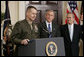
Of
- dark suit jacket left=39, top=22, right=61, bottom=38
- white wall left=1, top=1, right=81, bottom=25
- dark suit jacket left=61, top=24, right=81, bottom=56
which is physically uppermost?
white wall left=1, top=1, right=81, bottom=25

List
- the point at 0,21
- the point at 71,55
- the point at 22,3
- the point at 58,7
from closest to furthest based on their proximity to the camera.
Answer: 1. the point at 71,55
2. the point at 0,21
3. the point at 22,3
4. the point at 58,7

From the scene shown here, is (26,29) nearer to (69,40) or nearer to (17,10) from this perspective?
(69,40)

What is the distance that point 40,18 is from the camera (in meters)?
4.62

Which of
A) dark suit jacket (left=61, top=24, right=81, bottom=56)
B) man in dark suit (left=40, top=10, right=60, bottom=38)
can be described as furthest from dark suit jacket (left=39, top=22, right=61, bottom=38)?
dark suit jacket (left=61, top=24, right=81, bottom=56)

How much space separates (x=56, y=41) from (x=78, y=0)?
2835 mm

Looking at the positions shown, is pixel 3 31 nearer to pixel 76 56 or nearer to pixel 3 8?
pixel 3 8

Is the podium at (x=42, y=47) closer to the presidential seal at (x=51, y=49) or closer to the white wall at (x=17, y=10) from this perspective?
the presidential seal at (x=51, y=49)

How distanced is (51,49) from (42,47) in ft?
0.41

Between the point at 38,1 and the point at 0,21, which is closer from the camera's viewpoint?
the point at 0,21

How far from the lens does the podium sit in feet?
6.08

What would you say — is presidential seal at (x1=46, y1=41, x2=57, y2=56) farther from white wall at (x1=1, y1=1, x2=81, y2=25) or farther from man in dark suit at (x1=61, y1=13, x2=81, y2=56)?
white wall at (x1=1, y1=1, x2=81, y2=25)

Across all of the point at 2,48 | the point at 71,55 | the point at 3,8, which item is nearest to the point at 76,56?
the point at 71,55

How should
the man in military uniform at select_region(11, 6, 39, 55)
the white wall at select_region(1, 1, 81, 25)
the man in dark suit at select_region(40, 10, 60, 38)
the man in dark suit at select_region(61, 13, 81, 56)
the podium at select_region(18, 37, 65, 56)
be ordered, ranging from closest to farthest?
the podium at select_region(18, 37, 65, 56) < the man in military uniform at select_region(11, 6, 39, 55) < the man in dark suit at select_region(40, 10, 60, 38) < the man in dark suit at select_region(61, 13, 81, 56) < the white wall at select_region(1, 1, 81, 25)

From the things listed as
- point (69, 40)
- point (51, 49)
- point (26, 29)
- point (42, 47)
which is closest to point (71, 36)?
point (69, 40)
